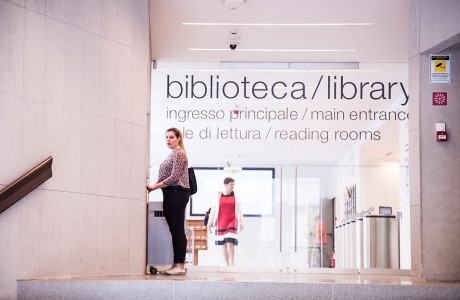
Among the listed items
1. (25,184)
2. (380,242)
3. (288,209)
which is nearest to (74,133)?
(25,184)

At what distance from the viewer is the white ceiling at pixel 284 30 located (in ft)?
29.6

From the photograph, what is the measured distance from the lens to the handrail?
606 centimetres

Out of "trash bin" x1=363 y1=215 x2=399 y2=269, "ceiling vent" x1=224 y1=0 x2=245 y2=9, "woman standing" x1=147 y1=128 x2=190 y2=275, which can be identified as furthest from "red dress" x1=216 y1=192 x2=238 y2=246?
"ceiling vent" x1=224 y1=0 x2=245 y2=9

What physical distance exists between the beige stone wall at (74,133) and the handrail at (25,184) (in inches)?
5.4

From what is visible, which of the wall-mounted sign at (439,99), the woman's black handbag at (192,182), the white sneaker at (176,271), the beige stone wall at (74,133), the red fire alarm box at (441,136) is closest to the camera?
the beige stone wall at (74,133)

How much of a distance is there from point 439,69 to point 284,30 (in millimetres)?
2353

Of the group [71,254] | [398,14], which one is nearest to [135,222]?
[71,254]

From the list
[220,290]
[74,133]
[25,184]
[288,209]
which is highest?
[74,133]

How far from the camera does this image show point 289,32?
9.95 m

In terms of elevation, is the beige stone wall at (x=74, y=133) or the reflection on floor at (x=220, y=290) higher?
the beige stone wall at (x=74, y=133)

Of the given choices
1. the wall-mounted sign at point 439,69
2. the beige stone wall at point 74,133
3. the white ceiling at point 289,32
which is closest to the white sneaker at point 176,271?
the beige stone wall at point 74,133

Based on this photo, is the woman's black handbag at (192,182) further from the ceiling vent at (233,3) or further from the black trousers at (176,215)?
the ceiling vent at (233,3)

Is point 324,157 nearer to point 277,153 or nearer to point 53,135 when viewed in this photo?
point 277,153

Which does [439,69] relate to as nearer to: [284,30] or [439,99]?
[439,99]
